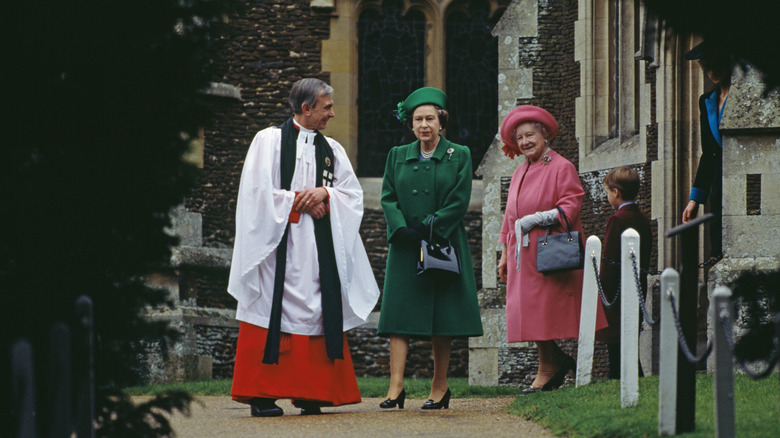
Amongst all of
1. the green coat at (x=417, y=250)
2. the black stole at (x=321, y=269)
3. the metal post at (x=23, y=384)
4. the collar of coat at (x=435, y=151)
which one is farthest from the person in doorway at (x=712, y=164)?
the metal post at (x=23, y=384)

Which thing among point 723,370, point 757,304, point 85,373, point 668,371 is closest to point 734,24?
point 757,304

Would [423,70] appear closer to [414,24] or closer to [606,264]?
[414,24]

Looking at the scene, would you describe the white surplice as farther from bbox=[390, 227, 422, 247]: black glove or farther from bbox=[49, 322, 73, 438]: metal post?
bbox=[49, 322, 73, 438]: metal post

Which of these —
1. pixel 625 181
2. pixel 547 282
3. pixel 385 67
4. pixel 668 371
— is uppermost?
pixel 385 67

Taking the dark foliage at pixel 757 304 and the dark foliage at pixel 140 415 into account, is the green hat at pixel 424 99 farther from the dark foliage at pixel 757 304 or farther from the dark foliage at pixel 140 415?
the dark foliage at pixel 140 415

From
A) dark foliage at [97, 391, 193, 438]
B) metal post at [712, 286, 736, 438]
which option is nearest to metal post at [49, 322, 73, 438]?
dark foliage at [97, 391, 193, 438]

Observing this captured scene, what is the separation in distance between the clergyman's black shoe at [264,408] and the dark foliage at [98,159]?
2.75 metres

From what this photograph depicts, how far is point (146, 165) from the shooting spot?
461 centimetres

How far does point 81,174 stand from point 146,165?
0.83 ft

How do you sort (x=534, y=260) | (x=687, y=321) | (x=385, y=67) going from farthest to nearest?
(x=385, y=67) < (x=534, y=260) < (x=687, y=321)

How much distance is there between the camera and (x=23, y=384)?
148 inches

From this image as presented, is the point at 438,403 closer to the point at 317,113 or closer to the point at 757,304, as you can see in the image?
the point at 317,113

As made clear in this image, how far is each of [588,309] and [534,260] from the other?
75 cm

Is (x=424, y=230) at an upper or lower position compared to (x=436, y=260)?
upper
